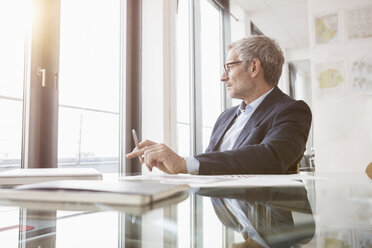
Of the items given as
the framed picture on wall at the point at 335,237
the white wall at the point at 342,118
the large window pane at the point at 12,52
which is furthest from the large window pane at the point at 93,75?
the white wall at the point at 342,118

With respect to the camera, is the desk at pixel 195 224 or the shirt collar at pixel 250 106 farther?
the shirt collar at pixel 250 106

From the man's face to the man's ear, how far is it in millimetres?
26

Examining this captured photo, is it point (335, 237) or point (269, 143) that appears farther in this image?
point (269, 143)

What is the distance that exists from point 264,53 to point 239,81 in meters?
0.20

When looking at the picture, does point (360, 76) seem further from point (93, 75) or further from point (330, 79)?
point (93, 75)

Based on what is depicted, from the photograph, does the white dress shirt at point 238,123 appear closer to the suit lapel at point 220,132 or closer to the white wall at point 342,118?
the suit lapel at point 220,132

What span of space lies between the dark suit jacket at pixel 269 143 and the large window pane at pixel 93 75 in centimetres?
132

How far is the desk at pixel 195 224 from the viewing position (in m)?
0.24

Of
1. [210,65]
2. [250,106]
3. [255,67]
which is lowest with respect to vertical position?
[250,106]

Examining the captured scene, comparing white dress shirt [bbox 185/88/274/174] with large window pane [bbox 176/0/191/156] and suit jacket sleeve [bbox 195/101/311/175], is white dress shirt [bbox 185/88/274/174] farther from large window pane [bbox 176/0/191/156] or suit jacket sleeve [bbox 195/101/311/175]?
large window pane [bbox 176/0/191/156]

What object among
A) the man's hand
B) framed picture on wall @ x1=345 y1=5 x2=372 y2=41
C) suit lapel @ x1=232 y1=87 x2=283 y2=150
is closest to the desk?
the man's hand

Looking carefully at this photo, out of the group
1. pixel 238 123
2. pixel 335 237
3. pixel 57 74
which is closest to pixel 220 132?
pixel 238 123

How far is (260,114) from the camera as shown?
1.48 meters

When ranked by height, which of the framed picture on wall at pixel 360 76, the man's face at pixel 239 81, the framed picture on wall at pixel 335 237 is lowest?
the framed picture on wall at pixel 335 237
